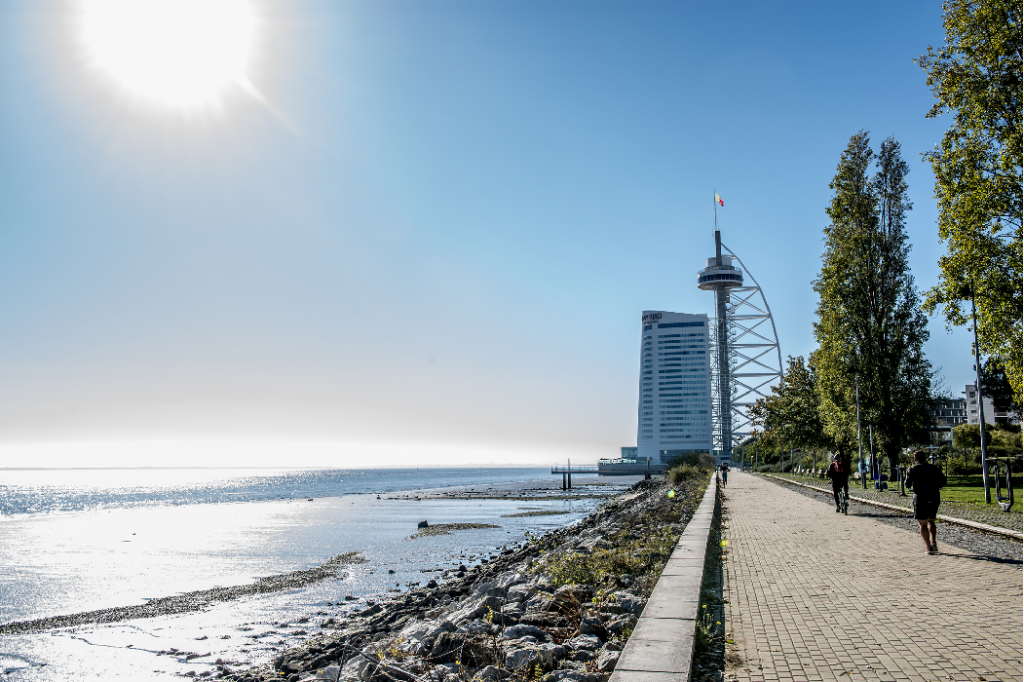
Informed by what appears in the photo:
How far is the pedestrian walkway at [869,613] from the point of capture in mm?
4934

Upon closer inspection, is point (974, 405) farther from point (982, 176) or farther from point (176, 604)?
point (176, 604)

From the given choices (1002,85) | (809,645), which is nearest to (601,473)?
(1002,85)

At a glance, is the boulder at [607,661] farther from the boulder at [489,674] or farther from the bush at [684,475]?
the bush at [684,475]

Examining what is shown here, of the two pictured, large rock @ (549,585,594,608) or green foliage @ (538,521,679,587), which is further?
green foliage @ (538,521,679,587)

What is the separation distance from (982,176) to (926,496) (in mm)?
9020

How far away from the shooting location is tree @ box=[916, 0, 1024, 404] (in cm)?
1545

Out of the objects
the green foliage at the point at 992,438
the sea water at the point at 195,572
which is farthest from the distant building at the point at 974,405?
the sea water at the point at 195,572

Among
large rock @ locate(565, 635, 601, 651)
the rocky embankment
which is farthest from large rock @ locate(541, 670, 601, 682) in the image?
large rock @ locate(565, 635, 601, 651)

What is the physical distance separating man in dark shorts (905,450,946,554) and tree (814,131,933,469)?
73.2ft

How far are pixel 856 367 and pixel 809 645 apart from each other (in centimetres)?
2920

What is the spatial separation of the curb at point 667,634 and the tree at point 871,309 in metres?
27.5

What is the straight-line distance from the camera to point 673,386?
157625 millimetres

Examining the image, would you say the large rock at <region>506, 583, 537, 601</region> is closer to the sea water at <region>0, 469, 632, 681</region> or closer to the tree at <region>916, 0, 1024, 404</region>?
the sea water at <region>0, 469, 632, 681</region>

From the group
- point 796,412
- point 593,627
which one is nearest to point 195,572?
point 593,627
